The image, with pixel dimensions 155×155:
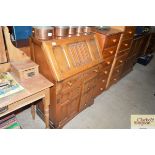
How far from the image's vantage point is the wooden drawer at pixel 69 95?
6.18 feet

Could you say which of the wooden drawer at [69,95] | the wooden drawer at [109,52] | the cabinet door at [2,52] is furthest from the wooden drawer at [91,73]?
the cabinet door at [2,52]

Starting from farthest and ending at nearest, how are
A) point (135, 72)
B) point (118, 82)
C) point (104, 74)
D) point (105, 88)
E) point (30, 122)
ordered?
point (135, 72), point (118, 82), point (105, 88), point (104, 74), point (30, 122)

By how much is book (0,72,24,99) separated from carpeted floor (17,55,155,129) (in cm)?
94

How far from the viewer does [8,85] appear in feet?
5.26

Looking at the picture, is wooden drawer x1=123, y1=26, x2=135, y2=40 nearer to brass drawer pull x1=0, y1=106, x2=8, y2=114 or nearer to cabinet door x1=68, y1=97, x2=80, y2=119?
cabinet door x1=68, y1=97, x2=80, y2=119

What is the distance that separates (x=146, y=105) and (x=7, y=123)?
2651 millimetres

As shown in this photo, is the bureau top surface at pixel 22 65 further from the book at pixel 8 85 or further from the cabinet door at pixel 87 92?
the cabinet door at pixel 87 92

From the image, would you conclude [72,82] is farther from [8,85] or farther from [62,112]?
[8,85]

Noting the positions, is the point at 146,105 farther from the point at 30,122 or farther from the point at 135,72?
the point at 30,122

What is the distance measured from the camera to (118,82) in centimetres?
380

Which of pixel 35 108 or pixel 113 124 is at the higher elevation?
pixel 35 108

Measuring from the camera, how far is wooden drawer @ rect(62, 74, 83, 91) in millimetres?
1823

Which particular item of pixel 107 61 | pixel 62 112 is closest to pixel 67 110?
pixel 62 112
